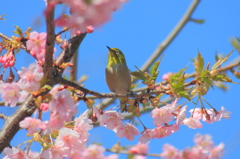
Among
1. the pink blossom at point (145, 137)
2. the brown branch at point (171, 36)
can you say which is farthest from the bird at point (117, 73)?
the brown branch at point (171, 36)

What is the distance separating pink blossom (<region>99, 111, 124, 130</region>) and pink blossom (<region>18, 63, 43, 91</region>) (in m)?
0.71

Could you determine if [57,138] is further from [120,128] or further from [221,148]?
[221,148]

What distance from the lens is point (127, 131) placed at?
8.16ft

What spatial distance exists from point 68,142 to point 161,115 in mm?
718

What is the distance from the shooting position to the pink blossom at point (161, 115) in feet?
7.61

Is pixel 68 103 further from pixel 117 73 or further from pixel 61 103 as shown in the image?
pixel 117 73

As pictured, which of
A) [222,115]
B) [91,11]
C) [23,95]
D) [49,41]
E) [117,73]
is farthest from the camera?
[117,73]

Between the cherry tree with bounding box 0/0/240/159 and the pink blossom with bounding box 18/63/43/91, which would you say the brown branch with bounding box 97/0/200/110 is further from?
the pink blossom with bounding box 18/63/43/91

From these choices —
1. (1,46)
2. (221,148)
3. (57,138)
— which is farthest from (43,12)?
(221,148)

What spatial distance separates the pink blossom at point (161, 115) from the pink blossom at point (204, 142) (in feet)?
0.81

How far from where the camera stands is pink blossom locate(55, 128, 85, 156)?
2.11 m

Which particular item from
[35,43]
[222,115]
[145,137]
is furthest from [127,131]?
[35,43]

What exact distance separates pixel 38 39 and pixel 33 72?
1.45ft

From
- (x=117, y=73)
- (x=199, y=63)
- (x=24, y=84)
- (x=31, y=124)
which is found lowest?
(x=31, y=124)
